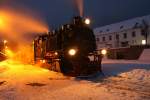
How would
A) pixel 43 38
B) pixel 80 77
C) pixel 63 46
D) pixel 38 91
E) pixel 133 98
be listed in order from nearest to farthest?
pixel 133 98 < pixel 38 91 < pixel 80 77 < pixel 63 46 < pixel 43 38

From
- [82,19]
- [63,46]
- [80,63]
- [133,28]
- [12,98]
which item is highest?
[133,28]

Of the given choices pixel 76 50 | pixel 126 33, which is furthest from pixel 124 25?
pixel 76 50

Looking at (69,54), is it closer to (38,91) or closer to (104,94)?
(38,91)

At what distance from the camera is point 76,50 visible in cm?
2027

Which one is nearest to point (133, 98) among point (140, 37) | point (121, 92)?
point (121, 92)

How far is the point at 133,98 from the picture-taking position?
11094 mm

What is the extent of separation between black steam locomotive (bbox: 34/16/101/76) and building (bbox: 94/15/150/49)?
48620 millimetres

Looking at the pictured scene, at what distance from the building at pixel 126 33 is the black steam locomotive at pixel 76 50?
48.6 m

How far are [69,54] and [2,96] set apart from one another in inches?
332

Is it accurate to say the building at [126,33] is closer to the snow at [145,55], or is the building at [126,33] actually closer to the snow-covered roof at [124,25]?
the snow-covered roof at [124,25]

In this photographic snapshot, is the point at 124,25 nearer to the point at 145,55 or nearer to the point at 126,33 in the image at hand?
the point at 126,33

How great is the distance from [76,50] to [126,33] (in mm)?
56652

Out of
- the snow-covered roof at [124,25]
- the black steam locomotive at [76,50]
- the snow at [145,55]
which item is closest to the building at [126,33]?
the snow-covered roof at [124,25]

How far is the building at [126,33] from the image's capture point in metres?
69.9
